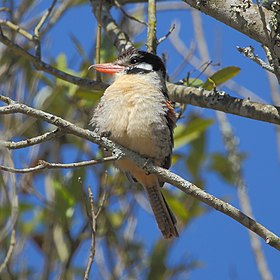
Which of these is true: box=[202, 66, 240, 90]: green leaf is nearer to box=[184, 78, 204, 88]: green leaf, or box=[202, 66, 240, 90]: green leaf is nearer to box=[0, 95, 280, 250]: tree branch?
box=[184, 78, 204, 88]: green leaf

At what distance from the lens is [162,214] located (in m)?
3.08

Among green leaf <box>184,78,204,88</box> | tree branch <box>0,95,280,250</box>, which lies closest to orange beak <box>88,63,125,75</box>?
green leaf <box>184,78,204,88</box>

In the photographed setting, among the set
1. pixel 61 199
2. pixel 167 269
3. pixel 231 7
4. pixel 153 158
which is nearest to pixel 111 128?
pixel 153 158

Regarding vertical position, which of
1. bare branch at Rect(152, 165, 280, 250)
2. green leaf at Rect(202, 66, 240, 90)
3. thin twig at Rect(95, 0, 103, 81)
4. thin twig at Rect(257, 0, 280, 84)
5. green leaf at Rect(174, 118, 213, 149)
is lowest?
bare branch at Rect(152, 165, 280, 250)

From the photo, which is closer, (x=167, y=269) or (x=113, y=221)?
(x=167, y=269)

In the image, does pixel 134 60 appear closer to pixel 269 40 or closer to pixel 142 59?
pixel 142 59

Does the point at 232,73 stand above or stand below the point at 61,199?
above

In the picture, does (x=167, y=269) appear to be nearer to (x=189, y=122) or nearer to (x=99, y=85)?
(x=189, y=122)

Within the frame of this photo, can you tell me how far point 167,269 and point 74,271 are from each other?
559mm

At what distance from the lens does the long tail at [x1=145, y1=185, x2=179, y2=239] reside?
119 inches

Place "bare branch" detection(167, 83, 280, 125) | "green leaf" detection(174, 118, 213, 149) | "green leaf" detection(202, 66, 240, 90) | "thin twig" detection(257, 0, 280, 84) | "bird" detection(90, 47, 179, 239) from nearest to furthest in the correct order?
"thin twig" detection(257, 0, 280, 84), "bare branch" detection(167, 83, 280, 125), "bird" detection(90, 47, 179, 239), "green leaf" detection(202, 66, 240, 90), "green leaf" detection(174, 118, 213, 149)

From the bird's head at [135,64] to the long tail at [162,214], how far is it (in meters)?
0.50

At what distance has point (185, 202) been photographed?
14.1 feet

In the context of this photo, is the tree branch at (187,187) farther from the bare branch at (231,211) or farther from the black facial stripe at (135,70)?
the black facial stripe at (135,70)
